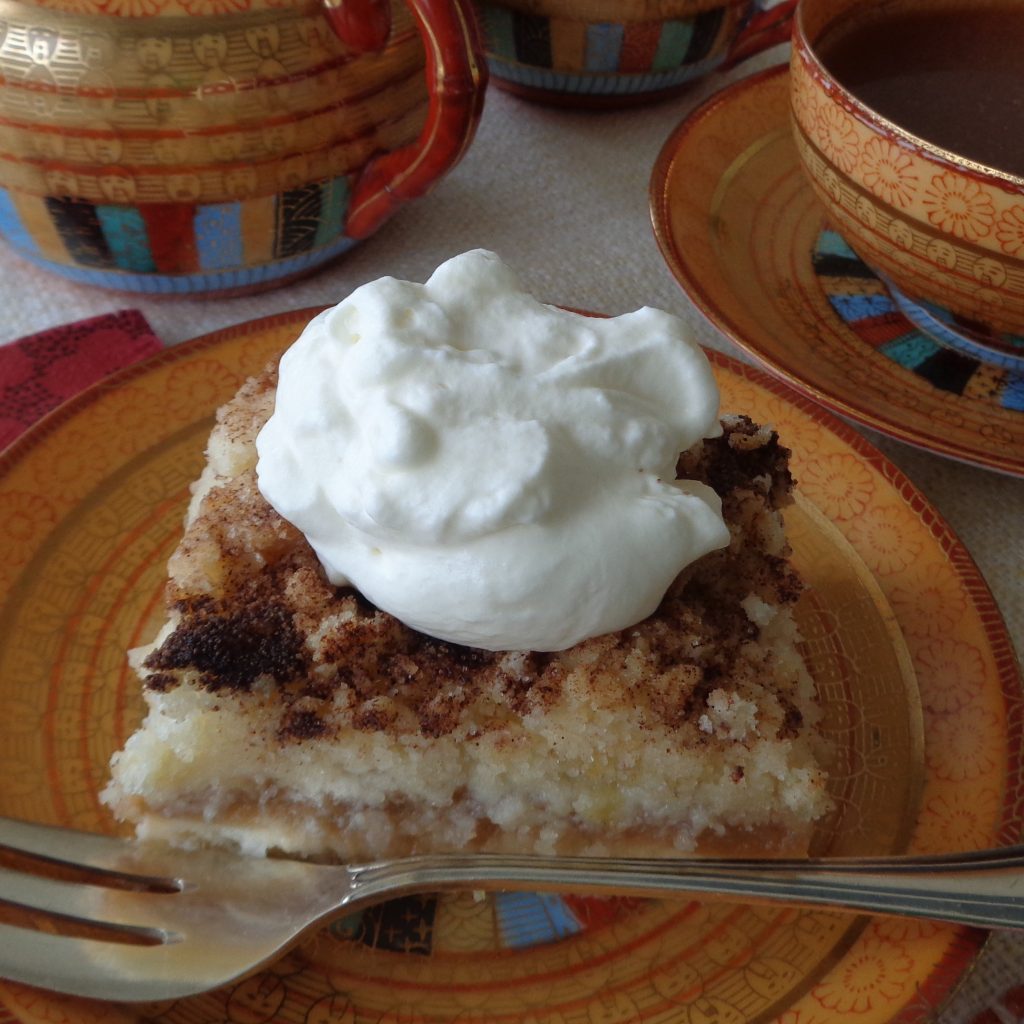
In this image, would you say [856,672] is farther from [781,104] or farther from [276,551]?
[781,104]

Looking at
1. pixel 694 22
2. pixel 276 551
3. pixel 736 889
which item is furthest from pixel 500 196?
pixel 736 889

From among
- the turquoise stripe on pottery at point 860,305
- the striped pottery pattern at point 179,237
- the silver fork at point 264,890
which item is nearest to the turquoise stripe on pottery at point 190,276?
the striped pottery pattern at point 179,237

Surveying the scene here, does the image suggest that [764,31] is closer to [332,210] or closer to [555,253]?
[555,253]

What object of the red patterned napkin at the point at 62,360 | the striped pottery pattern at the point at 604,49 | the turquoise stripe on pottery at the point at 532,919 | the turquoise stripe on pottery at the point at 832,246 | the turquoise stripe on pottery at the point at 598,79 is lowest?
the turquoise stripe on pottery at the point at 532,919

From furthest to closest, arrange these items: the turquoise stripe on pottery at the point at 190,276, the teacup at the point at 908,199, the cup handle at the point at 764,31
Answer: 1. the cup handle at the point at 764,31
2. the turquoise stripe on pottery at the point at 190,276
3. the teacup at the point at 908,199

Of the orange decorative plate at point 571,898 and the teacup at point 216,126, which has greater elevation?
the teacup at point 216,126

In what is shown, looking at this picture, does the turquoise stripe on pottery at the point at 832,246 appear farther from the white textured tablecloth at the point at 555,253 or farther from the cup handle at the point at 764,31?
the cup handle at the point at 764,31

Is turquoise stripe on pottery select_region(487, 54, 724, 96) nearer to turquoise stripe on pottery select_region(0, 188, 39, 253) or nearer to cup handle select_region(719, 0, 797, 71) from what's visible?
cup handle select_region(719, 0, 797, 71)
